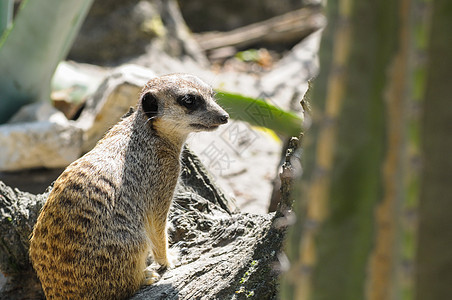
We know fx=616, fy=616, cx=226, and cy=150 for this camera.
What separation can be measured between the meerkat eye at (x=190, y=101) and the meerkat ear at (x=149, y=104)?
13 cm

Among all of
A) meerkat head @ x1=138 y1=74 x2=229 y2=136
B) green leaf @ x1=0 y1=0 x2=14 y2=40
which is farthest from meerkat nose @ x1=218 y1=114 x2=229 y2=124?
green leaf @ x1=0 y1=0 x2=14 y2=40

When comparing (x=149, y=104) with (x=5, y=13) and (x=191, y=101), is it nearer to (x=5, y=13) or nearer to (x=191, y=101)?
(x=191, y=101)

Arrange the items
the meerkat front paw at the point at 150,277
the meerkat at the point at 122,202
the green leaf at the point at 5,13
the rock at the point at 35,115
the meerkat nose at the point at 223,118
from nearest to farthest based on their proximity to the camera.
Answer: the meerkat at the point at 122,202 → the meerkat front paw at the point at 150,277 → the meerkat nose at the point at 223,118 → the green leaf at the point at 5,13 → the rock at the point at 35,115

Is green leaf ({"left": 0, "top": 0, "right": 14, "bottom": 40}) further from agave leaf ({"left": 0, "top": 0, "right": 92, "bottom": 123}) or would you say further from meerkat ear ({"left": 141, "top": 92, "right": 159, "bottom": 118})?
meerkat ear ({"left": 141, "top": 92, "right": 159, "bottom": 118})

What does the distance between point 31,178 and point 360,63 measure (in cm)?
469

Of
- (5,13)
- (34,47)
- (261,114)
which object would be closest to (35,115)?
(34,47)

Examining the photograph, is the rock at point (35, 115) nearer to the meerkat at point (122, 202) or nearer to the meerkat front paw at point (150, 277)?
the meerkat at point (122, 202)

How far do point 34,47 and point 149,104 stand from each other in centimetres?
252

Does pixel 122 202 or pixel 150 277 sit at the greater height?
pixel 122 202

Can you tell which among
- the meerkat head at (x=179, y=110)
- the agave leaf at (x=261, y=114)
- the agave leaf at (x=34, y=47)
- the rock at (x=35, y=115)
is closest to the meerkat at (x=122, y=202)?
the meerkat head at (x=179, y=110)

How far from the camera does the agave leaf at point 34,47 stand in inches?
201

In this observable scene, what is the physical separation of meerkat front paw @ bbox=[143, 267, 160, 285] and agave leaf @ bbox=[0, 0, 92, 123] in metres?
2.90

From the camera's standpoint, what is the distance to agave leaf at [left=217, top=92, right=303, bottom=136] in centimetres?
320

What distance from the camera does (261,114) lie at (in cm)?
338
